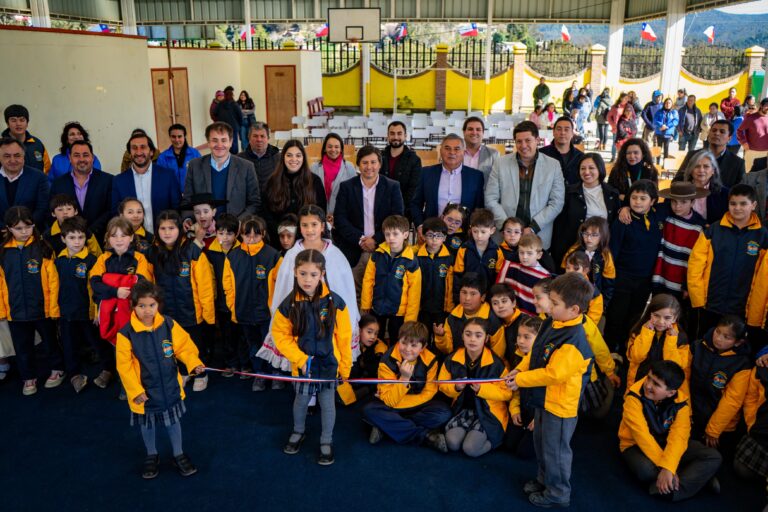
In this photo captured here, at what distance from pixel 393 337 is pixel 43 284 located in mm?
2276

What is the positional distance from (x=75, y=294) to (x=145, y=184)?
0.94 meters

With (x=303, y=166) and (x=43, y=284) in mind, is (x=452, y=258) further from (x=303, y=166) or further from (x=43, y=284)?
(x=43, y=284)

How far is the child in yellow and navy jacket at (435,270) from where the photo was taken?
4219 millimetres

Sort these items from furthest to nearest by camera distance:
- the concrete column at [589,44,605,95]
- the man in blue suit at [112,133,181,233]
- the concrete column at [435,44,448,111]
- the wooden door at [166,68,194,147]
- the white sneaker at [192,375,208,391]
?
the concrete column at [435,44,448,111]
the concrete column at [589,44,605,95]
the wooden door at [166,68,194,147]
the man in blue suit at [112,133,181,233]
the white sneaker at [192,375,208,391]

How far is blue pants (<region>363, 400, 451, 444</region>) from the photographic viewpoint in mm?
3631

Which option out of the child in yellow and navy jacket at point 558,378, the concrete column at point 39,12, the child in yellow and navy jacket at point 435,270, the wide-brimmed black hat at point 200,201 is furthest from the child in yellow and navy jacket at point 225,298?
the concrete column at point 39,12

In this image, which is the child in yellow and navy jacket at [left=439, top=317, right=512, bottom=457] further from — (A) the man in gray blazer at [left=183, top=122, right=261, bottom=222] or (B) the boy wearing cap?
(A) the man in gray blazer at [left=183, top=122, right=261, bottom=222]

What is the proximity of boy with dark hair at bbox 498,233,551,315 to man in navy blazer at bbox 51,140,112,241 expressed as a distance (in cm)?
283

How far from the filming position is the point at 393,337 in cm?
437

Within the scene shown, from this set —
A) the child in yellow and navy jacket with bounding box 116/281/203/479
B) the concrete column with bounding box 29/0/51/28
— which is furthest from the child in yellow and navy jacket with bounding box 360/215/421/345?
the concrete column with bounding box 29/0/51/28

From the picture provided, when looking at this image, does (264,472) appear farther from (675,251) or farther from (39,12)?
(39,12)

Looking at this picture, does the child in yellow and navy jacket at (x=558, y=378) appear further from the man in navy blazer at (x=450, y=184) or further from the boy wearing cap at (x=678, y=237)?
the man in navy blazer at (x=450, y=184)

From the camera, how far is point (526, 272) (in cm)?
404

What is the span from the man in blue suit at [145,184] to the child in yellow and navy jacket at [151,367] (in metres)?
Result: 1.50
